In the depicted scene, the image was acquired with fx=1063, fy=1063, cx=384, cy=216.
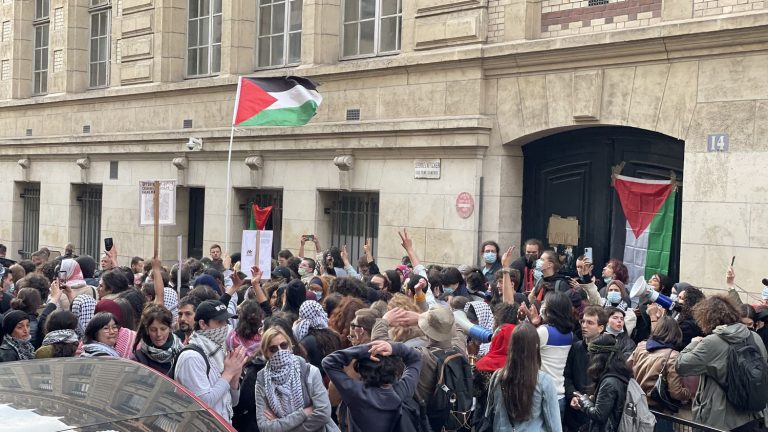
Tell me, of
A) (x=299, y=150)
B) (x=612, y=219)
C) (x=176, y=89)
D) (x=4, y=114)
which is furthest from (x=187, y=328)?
(x=4, y=114)

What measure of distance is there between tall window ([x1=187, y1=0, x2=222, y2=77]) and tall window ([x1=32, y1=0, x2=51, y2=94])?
6202 mm

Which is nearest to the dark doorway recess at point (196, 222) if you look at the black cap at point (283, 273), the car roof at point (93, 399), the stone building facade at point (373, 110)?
the stone building facade at point (373, 110)

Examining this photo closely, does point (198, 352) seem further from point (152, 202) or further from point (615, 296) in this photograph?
point (152, 202)

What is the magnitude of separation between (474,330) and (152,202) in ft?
19.9

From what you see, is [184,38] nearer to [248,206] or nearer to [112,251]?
[248,206]

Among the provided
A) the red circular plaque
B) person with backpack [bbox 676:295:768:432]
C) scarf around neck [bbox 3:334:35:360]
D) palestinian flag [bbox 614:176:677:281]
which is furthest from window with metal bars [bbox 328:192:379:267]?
scarf around neck [bbox 3:334:35:360]

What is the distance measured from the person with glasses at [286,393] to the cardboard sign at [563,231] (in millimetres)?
8677

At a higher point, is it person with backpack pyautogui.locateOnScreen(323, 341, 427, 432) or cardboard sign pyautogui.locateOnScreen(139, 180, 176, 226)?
cardboard sign pyautogui.locateOnScreen(139, 180, 176, 226)

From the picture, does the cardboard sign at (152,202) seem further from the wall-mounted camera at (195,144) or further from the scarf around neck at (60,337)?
the wall-mounted camera at (195,144)

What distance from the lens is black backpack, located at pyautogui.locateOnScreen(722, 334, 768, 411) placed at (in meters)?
7.62

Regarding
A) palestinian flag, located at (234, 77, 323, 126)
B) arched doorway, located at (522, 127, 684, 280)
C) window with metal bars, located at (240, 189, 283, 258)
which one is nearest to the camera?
arched doorway, located at (522, 127, 684, 280)

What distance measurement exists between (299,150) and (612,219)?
239 inches

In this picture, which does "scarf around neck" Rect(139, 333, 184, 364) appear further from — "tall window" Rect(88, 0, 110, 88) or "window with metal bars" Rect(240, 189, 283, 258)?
"tall window" Rect(88, 0, 110, 88)

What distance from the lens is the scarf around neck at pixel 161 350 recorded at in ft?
22.9
